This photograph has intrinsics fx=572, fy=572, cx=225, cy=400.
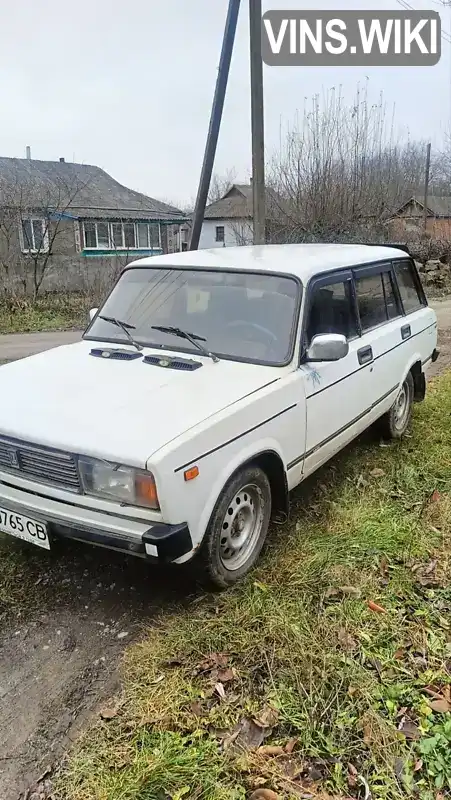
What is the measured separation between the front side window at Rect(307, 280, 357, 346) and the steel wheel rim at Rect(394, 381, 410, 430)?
1.40 metres

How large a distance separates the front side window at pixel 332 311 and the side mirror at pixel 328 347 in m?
0.23

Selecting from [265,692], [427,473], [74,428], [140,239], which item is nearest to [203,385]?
[74,428]

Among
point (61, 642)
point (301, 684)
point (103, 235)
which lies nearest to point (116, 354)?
point (61, 642)

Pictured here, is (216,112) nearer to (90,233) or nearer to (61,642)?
(61,642)

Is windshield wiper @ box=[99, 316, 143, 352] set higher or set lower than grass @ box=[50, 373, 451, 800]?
higher

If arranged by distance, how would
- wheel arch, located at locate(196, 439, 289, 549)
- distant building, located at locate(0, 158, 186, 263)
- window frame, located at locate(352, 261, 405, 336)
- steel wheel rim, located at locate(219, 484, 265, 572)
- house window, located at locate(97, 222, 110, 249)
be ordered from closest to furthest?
wheel arch, located at locate(196, 439, 289, 549)
steel wheel rim, located at locate(219, 484, 265, 572)
window frame, located at locate(352, 261, 405, 336)
distant building, located at locate(0, 158, 186, 263)
house window, located at locate(97, 222, 110, 249)

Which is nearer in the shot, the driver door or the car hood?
the car hood

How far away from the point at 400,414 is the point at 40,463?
12.9ft

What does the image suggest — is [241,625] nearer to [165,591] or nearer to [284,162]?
[165,591]

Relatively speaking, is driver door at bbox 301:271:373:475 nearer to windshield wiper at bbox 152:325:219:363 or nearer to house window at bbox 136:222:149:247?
windshield wiper at bbox 152:325:219:363

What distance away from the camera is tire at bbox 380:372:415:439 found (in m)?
5.57

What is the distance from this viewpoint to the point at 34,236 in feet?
54.6

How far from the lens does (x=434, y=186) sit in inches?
1462

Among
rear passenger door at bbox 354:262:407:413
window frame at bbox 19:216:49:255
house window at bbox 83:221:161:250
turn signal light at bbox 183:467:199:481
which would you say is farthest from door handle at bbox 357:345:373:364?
house window at bbox 83:221:161:250
